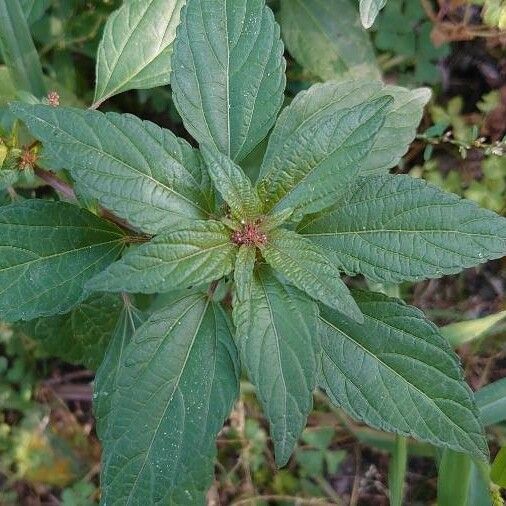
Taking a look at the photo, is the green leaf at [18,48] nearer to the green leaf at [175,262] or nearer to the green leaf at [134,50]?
the green leaf at [134,50]

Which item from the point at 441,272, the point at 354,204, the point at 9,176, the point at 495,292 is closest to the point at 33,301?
the point at 9,176

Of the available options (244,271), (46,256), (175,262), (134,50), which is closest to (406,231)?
(244,271)

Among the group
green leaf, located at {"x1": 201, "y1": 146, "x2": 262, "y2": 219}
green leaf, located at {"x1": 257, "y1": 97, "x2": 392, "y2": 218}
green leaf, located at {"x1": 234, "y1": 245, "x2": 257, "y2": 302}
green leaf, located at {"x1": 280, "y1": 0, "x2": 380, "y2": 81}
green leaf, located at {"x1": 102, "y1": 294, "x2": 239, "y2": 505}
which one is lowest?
green leaf, located at {"x1": 102, "y1": 294, "x2": 239, "y2": 505}

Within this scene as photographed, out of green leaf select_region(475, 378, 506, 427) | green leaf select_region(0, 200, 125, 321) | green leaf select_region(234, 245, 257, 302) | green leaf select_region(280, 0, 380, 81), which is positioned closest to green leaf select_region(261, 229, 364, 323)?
green leaf select_region(234, 245, 257, 302)

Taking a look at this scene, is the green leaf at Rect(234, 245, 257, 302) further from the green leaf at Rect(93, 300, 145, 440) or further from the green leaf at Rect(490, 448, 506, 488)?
the green leaf at Rect(490, 448, 506, 488)

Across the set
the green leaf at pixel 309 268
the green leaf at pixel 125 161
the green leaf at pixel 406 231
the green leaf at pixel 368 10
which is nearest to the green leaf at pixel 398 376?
the green leaf at pixel 406 231

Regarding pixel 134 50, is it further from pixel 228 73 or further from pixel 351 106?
pixel 351 106
